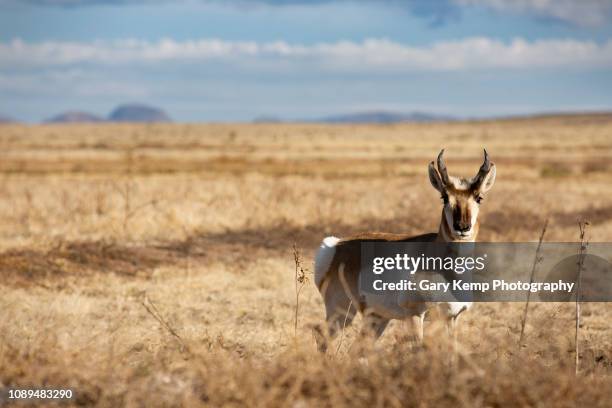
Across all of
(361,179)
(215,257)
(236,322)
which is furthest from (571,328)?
(361,179)

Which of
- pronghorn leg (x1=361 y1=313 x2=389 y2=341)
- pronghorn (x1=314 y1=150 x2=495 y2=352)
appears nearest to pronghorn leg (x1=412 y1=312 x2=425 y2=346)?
pronghorn (x1=314 y1=150 x2=495 y2=352)

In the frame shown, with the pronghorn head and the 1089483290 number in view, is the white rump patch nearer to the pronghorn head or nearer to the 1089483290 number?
the pronghorn head

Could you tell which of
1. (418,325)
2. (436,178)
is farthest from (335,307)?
(436,178)

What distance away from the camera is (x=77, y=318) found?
1054 cm

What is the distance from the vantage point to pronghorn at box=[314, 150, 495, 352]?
721cm

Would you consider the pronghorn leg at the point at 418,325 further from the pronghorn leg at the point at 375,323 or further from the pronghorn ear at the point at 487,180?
the pronghorn ear at the point at 487,180

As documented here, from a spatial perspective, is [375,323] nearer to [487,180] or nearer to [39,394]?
[487,180]

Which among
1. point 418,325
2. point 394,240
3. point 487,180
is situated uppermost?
point 487,180

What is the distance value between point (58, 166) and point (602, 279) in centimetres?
3677

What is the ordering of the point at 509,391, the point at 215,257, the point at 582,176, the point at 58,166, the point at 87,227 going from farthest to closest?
the point at 58,166 < the point at 582,176 < the point at 87,227 < the point at 215,257 < the point at 509,391

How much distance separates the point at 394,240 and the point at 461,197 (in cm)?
103

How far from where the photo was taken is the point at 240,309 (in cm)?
1181

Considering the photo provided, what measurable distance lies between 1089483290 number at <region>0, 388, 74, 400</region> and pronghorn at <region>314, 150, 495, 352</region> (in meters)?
2.48

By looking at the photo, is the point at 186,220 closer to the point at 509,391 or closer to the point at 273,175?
the point at 509,391
